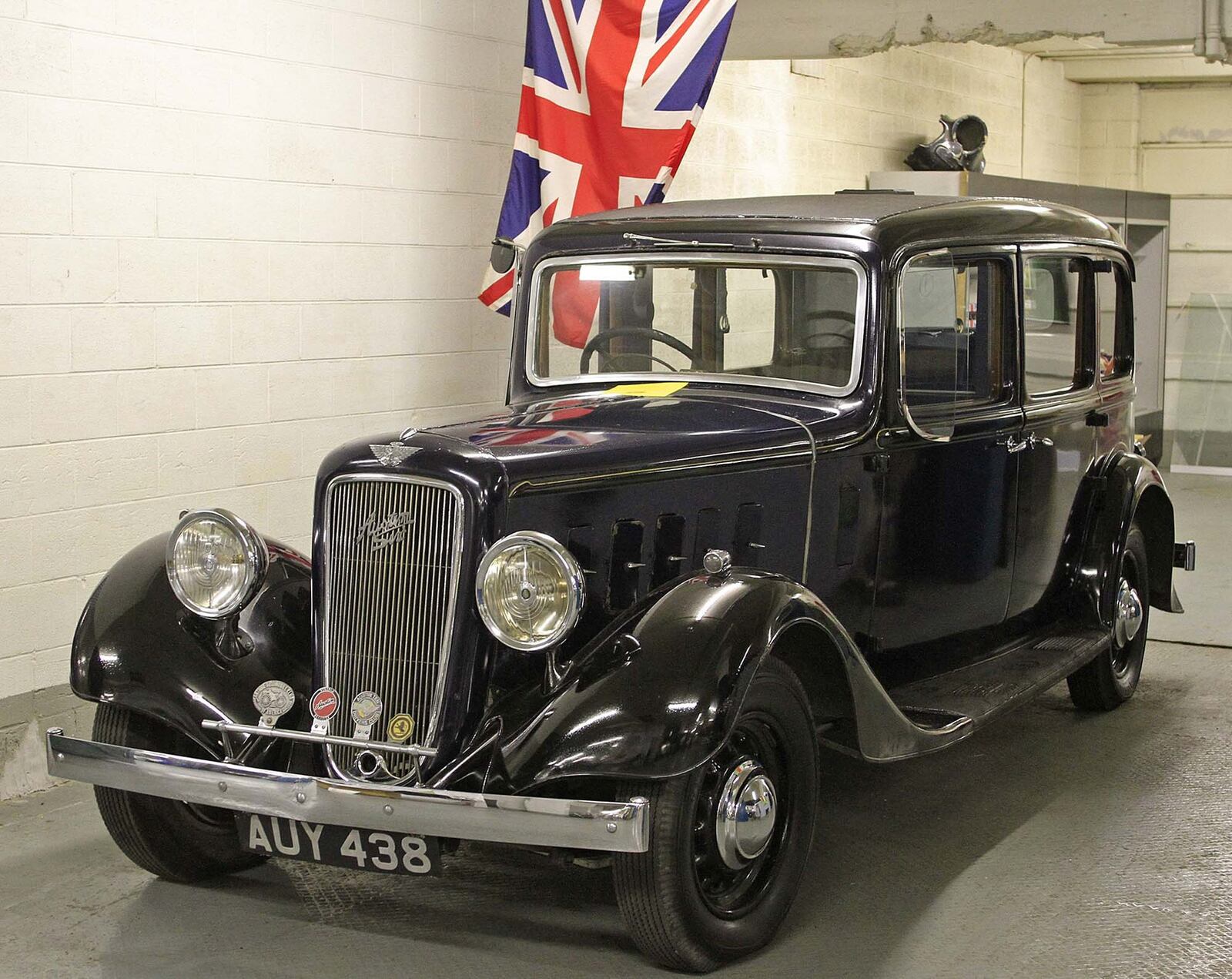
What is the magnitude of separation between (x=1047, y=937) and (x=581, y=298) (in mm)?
2145

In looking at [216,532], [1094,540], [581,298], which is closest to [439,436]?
[216,532]

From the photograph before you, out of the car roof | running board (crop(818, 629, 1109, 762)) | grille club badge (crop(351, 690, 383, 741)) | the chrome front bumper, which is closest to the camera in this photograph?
the chrome front bumper

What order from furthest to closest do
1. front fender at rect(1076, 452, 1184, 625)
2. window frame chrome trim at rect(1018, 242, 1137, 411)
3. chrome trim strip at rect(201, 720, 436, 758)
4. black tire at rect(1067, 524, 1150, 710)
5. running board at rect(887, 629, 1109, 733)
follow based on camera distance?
black tire at rect(1067, 524, 1150, 710)
front fender at rect(1076, 452, 1184, 625)
window frame chrome trim at rect(1018, 242, 1137, 411)
running board at rect(887, 629, 1109, 733)
chrome trim strip at rect(201, 720, 436, 758)

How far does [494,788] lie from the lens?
113 inches

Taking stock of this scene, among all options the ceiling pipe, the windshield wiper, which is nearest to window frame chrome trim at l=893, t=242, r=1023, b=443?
the windshield wiper

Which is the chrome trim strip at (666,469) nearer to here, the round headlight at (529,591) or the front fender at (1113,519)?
the round headlight at (529,591)

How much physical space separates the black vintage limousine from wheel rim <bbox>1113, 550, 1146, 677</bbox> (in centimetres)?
33

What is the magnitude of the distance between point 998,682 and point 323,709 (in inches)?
78.9

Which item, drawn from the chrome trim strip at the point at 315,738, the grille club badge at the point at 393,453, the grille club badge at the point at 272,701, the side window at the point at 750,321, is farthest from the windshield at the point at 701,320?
the chrome trim strip at the point at 315,738

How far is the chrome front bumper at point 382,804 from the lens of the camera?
2.77 metres

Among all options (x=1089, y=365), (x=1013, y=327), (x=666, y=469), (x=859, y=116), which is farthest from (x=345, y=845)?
(x=859, y=116)

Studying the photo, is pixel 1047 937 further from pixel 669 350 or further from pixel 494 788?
pixel 669 350

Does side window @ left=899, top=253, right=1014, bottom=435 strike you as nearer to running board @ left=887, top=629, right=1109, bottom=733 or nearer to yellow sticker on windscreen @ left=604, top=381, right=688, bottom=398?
yellow sticker on windscreen @ left=604, top=381, right=688, bottom=398

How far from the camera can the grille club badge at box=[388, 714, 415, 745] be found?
3.13 metres
